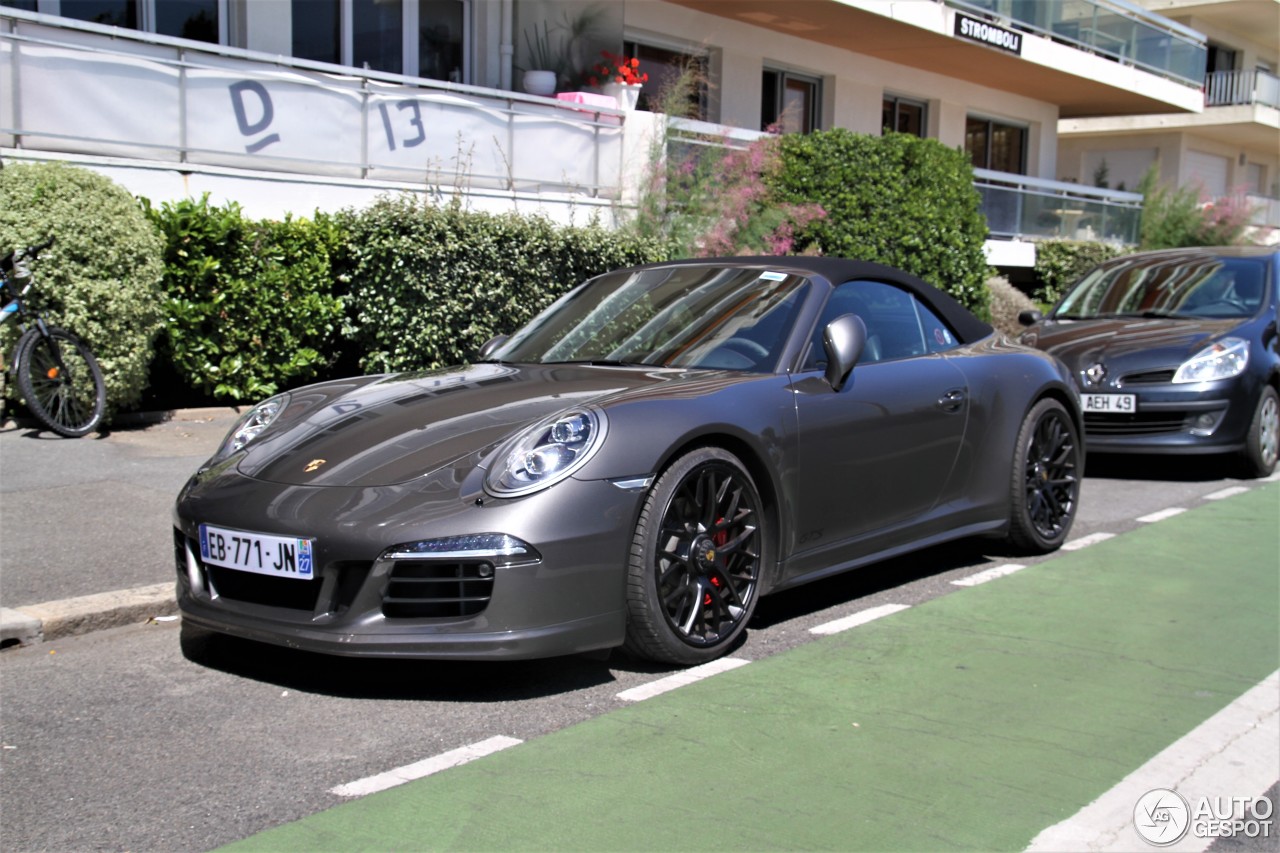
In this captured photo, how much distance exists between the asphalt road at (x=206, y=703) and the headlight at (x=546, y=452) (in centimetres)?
75

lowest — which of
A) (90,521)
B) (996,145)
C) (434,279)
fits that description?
(90,521)

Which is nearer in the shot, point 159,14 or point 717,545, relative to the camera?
point 717,545

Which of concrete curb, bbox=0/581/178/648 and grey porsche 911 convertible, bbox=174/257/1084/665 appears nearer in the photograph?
grey porsche 911 convertible, bbox=174/257/1084/665

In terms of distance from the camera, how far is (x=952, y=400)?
5.96 meters

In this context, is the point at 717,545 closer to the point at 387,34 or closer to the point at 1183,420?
the point at 1183,420

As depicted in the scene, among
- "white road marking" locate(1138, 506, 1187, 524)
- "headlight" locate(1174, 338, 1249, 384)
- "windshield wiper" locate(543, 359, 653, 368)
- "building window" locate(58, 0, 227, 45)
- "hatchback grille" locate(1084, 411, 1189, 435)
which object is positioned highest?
"building window" locate(58, 0, 227, 45)

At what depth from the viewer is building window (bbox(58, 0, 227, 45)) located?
12.1 metres

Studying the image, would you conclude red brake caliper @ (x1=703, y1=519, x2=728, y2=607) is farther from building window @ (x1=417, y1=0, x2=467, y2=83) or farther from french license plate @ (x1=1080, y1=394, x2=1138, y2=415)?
building window @ (x1=417, y1=0, x2=467, y2=83)

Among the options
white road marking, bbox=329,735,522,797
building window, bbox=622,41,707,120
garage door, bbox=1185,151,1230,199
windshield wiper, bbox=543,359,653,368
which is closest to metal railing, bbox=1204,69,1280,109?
garage door, bbox=1185,151,1230,199

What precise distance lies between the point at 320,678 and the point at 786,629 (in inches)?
73.9

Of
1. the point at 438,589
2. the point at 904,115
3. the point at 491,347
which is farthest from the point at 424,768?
the point at 904,115

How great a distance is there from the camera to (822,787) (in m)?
3.65

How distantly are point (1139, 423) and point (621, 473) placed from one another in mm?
6179

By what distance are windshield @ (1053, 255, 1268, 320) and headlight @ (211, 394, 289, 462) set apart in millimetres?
7495
